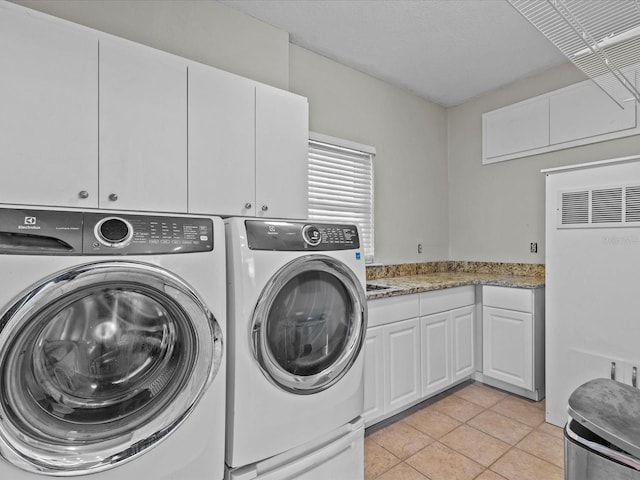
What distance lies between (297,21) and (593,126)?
2.48 meters

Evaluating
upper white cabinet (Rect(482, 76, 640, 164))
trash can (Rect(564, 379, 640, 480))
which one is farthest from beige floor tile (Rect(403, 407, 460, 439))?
upper white cabinet (Rect(482, 76, 640, 164))

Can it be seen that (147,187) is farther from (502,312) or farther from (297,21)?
(502,312)

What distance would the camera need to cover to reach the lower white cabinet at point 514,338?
2.66 metres

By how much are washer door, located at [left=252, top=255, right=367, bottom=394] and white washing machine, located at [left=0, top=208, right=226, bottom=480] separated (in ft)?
0.64

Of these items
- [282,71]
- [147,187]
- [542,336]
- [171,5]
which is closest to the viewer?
→ [147,187]

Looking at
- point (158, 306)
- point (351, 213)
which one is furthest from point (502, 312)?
point (158, 306)

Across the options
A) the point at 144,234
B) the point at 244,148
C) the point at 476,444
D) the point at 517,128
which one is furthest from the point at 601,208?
the point at 144,234

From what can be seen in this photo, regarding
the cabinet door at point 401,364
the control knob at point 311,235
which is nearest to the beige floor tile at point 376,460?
the cabinet door at point 401,364

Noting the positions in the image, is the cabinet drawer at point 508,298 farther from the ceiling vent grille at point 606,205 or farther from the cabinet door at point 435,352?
the ceiling vent grille at point 606,205

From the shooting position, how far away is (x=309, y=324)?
1552mm

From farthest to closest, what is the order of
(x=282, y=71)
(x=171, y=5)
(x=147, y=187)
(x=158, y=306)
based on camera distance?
1. (x=282, y=71)
2. (x=171, y=5)
3. (x=147, y=187)
4. (x=158, y=306)

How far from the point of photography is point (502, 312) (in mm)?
2820

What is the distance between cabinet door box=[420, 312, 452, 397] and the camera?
259 centimetres

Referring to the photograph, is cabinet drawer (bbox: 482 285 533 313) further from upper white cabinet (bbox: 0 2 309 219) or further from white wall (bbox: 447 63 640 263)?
upper white cabinet (bbox: 0 2 309 219)
